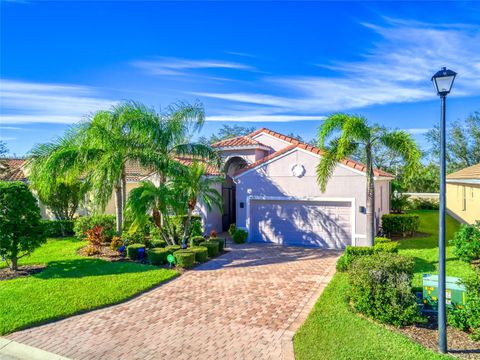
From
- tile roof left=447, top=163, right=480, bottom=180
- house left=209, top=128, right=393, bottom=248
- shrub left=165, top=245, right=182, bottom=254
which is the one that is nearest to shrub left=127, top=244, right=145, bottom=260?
shrub left=165, top=245, right=182, bottom=254

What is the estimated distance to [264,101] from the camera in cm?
2478

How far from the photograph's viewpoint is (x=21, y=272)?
11789 millimetres

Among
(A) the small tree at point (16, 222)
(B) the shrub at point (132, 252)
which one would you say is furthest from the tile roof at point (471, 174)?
(A) the small tree at point (16, 222)

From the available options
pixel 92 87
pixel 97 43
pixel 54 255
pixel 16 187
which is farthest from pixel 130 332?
pixel 92 87

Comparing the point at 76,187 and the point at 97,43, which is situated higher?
the point at 97,43

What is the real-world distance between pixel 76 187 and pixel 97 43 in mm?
10939

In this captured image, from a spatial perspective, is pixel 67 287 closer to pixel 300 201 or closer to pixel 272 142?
pixel 300 201

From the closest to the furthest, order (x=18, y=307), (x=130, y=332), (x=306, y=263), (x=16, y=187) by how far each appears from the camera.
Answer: (x=130, y=332), (x=18, y=307), (x=16, y=187), (x=306, y=263)

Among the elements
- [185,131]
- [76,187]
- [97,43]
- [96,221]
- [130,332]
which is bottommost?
[130,332]

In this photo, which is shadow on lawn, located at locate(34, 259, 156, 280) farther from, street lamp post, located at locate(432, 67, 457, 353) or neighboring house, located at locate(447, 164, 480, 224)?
neighboring house, located at locate(447, 164, 480, 224)

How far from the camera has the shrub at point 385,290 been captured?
7164 millimetres

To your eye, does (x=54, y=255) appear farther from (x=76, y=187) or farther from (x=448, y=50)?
(x=448, y=50)

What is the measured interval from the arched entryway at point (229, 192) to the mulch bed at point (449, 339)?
1490 cm

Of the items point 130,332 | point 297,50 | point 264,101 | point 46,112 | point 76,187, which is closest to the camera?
point 130,332
